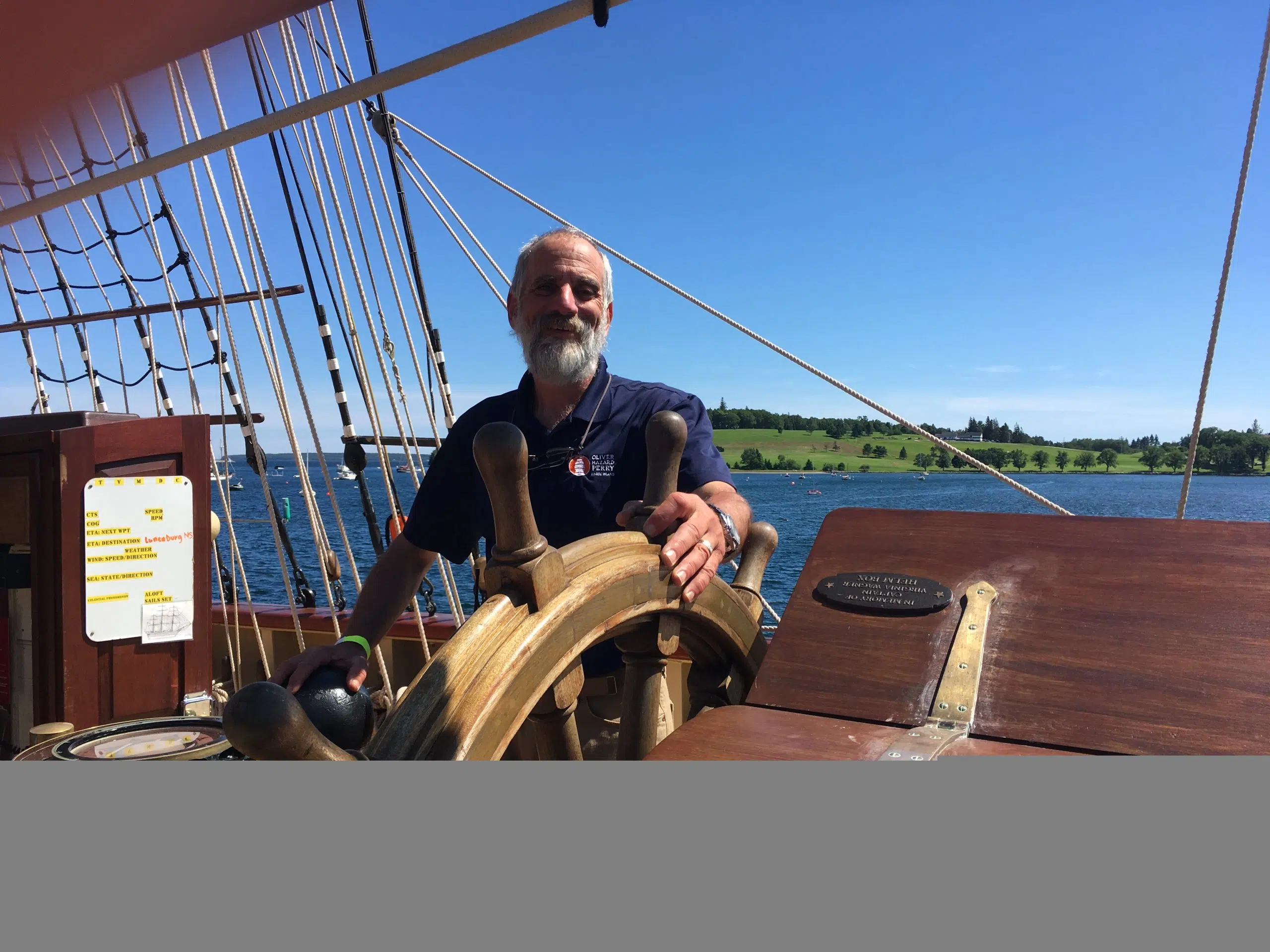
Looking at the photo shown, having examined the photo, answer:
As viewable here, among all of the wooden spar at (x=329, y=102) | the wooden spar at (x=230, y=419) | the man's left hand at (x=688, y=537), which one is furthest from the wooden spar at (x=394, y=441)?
the man's left hand at (x=688, y=537)

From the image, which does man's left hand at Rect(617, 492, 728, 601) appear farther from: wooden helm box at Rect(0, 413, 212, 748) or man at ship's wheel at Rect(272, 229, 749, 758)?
wooden helm box at Rect(0, 413, 212, 748)

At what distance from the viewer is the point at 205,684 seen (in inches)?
110

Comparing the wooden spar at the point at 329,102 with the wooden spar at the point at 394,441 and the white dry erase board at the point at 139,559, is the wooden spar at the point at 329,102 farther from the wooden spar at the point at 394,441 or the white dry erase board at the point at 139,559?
the wooden spar at the point at 394,441

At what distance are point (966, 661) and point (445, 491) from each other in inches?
46.6

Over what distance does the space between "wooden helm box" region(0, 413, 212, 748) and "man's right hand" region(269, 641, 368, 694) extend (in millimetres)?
1681

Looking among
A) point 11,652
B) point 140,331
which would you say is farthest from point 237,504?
point 11,652

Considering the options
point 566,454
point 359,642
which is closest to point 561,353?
point 566,454

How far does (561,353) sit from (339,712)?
1222 millimetres

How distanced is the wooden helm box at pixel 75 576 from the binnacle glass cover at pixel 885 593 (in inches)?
80.9

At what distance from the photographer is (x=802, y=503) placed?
59438 mm

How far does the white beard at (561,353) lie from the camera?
199 cm

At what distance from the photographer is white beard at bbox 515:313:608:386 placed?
78.4 inches

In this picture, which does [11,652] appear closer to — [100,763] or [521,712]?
[521,712]

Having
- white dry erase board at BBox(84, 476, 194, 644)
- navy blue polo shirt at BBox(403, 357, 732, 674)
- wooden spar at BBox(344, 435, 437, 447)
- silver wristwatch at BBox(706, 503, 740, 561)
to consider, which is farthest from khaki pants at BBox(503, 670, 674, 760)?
wooden spar at BBox(344, 435, 437, 447)
